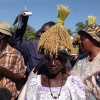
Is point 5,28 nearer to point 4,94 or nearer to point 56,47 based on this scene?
point 4,94

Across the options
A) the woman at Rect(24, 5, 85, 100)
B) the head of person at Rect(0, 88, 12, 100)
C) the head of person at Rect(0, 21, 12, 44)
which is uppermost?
the head of person at Rect(0, 21, 12, 44)

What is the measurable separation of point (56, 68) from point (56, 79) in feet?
0.45

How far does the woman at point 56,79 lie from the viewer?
3.27 metres

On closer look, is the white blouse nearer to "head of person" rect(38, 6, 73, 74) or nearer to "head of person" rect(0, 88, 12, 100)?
"head of person" rect(38, 6, 73, 74)

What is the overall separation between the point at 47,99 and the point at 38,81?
0.74 ft

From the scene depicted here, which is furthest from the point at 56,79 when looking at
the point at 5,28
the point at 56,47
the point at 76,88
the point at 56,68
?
the point at 5,28

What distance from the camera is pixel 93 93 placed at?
11.5ft

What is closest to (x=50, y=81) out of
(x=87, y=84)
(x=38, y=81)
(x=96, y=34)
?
(x=38, y=81)

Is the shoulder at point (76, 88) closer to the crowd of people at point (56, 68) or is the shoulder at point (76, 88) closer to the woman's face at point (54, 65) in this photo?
the crowd of people at point (56, 68)

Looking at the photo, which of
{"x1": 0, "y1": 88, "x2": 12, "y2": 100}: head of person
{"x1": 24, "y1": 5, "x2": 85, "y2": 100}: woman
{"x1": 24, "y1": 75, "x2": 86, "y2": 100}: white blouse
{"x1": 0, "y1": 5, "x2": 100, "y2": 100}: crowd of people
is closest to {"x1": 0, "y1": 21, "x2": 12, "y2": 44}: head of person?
{"x1": 0, "y1": 5, "x2": 100, "y2": 100}: crowd of people

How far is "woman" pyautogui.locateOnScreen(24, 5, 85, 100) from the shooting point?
10.7ft

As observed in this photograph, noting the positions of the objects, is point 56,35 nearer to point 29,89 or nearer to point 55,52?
point 55,52

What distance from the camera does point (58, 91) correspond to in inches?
130

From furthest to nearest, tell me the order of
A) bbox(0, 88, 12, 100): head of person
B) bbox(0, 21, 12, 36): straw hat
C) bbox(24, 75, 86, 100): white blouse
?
bbox(0, 21, 12, 36): straw hat → bbox(0, 88, 12, 100): head of person → bbox(24, 75, 86, 100): white blouse
